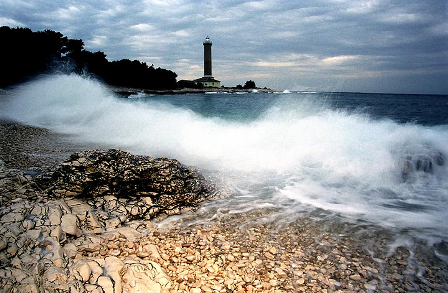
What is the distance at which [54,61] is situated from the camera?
41.7 meters

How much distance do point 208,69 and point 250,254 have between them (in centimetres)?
7994

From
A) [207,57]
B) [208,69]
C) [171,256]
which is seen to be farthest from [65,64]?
[171,256]

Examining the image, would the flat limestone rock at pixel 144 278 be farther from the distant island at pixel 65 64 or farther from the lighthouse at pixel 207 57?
the lighthouse at pixel 207 57

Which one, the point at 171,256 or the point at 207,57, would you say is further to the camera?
the point at 207,57

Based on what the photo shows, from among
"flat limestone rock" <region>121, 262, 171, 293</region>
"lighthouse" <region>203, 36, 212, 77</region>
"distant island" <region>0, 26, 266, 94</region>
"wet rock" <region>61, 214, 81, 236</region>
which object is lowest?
"flat limestone rock" <region>121, 262, 171, 293</region>

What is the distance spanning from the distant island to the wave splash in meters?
32.4

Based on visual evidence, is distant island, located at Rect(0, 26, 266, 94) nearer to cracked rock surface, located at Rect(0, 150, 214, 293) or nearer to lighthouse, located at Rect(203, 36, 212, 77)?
lighthouse, located at Rect(203, 36, 212, 77)

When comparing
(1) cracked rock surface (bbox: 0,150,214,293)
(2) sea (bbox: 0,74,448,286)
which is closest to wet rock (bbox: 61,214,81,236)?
(1) cracked rock surface (bbox: 0,150,214,293)

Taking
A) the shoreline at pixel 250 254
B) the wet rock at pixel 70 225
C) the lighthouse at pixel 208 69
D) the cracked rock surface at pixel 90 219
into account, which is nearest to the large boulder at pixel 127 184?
the cracked rock surface at pixel 90 219

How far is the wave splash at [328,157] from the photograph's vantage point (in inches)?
165

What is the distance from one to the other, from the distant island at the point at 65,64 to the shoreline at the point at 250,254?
3761 cm

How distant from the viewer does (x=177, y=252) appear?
274 cm

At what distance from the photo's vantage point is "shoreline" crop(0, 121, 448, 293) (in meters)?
2.36

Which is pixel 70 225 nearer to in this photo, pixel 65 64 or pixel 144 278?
pixel 144 278
